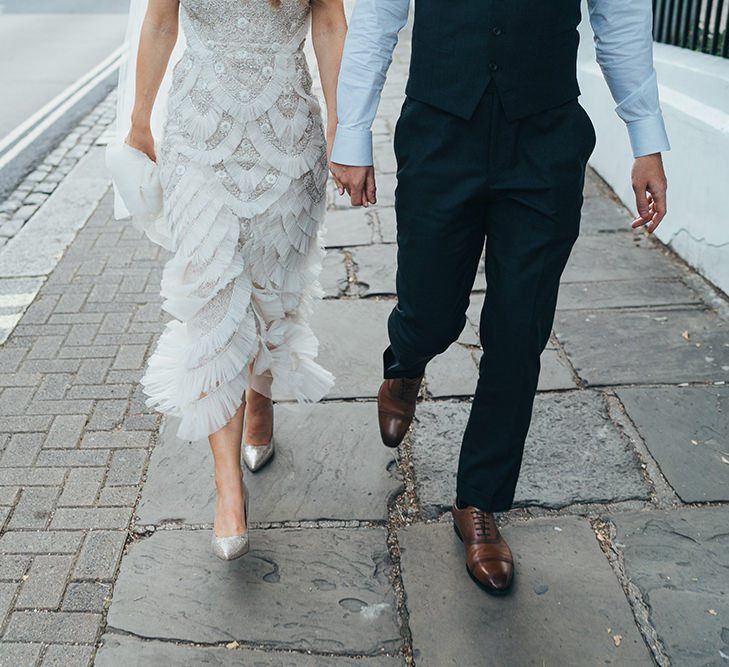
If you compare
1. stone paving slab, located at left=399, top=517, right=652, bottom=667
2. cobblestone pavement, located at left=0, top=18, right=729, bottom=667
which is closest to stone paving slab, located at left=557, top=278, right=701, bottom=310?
cobblestone pavement, located at left=0, top=18, right=729, bottom=667

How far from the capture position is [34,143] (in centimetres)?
757

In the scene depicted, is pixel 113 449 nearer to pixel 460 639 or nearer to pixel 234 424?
pixel 234 424

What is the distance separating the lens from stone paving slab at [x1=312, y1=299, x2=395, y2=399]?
362cm

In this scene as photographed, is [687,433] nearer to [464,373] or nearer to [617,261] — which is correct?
[464,373]

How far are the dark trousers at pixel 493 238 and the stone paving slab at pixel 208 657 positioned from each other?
0.57m

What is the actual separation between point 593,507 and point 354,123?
1.43 meters

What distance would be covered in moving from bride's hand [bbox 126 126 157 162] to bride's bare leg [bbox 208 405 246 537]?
2.70 ft

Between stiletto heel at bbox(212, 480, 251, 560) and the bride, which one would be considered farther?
stiletto heel at bbox(212, 480, 251, 560)

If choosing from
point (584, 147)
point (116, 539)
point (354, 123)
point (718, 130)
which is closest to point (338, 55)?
point (354, 123)

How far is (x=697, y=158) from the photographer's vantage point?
4461mm

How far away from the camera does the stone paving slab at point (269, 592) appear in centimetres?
237

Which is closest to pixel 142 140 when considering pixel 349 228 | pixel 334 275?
pixel 334 275

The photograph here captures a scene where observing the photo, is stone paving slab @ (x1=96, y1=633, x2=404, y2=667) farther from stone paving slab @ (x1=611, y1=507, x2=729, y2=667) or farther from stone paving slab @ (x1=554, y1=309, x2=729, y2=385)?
stone paving slab @ (x1=554, y1=309, x2=729, y2=385)

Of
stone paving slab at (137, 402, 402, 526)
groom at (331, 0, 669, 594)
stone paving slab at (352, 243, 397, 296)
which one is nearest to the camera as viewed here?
groom at (331, 0, 669, 594)
